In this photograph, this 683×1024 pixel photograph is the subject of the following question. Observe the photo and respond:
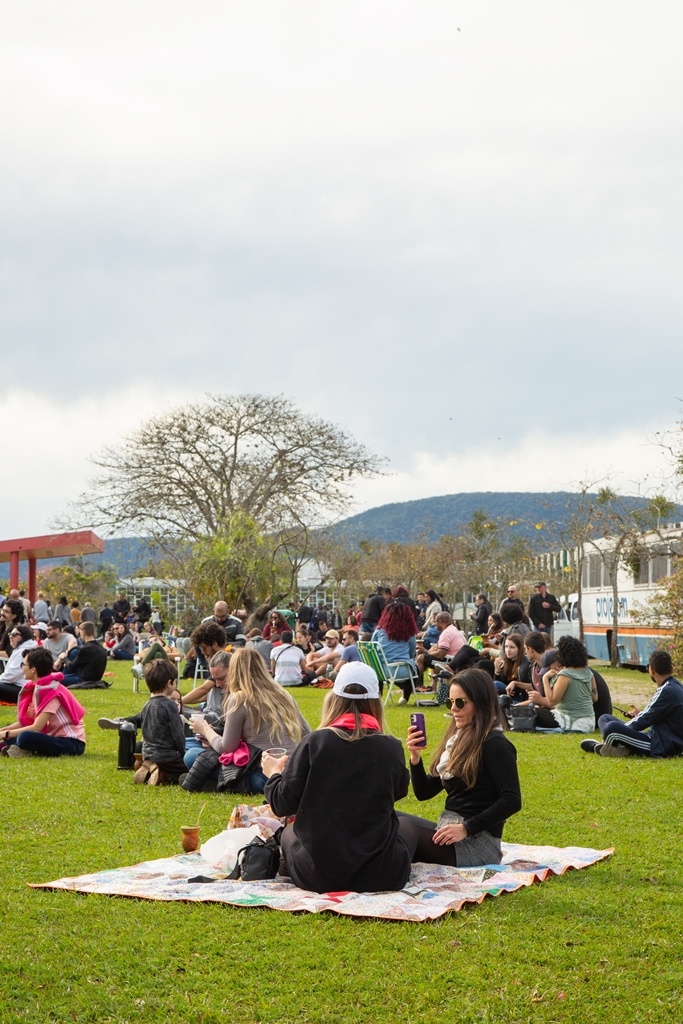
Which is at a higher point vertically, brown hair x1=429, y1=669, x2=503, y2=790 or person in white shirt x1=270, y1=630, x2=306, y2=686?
brown hair x1=429, y1=669, x2=503, y2=790

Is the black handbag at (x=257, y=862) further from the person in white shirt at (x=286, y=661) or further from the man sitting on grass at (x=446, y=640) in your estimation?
the person in white shirt at (x=286, y=661)

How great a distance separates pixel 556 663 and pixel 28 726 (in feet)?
18.6

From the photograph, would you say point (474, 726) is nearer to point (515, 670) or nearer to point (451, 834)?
point (451, 834)

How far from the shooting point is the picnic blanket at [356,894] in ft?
16.8

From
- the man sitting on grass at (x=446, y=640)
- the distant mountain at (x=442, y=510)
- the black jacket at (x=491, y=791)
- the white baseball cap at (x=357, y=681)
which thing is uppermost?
the distant mountain at (x=442, y=510)

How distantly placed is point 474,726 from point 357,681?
2.56 ft

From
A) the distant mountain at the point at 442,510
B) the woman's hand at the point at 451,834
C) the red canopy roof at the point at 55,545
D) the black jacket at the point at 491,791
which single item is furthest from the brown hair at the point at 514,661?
the distant mountain at the point at 442,510

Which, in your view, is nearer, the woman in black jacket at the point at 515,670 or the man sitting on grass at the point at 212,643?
the man sitting on grass at the point at 212,643

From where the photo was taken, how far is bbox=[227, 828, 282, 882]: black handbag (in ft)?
18.8

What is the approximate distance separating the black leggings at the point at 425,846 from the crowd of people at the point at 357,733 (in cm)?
1

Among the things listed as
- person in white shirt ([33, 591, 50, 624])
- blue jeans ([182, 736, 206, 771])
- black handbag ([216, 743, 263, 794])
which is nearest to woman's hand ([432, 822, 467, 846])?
black handbag ([216, 743, 263, 794])

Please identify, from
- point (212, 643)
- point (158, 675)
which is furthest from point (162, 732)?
point (212, 643)

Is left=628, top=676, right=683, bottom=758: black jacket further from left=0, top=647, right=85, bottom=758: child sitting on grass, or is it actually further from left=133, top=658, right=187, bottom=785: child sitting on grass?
Answer: left=0, top=647, right=85, bottom=758: child sitting on grass

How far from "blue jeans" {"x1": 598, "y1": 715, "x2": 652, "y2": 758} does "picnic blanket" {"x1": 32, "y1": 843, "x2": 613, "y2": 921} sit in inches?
156
